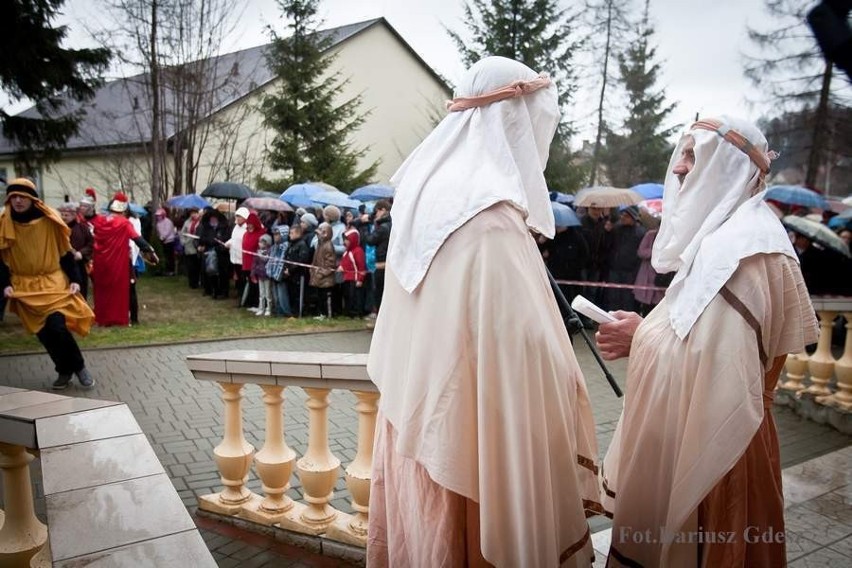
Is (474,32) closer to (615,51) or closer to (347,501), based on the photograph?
(615,51)

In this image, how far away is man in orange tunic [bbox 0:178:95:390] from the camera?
21.2 ft

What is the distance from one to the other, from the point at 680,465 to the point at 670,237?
3.61 feet

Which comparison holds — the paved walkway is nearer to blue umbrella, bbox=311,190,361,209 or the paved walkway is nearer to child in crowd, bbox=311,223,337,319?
child in crowd, bbox=311,223,337,319

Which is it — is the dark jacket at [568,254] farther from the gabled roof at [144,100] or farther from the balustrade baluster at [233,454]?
the gabled roof at [144,100]

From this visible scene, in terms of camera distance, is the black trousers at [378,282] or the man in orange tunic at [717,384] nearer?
the man in orange tunic at [717,384]

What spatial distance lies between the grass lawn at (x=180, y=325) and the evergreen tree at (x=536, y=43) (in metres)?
11.4

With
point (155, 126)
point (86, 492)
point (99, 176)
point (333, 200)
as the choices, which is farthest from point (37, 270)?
point (99, 176)

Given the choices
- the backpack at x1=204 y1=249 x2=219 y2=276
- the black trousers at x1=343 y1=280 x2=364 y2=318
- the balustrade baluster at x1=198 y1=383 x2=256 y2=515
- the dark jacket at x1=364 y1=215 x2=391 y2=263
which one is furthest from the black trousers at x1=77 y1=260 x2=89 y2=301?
the dark jacket at x1=364 y1=215 x2=391 y2=263

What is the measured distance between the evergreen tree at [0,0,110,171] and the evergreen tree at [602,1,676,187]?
21.1m

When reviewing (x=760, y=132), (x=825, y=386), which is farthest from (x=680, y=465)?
(x=825, y=386)

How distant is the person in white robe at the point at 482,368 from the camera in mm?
1847

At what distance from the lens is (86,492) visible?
1.96 m

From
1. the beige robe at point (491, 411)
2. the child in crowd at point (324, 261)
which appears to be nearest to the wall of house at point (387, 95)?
the child in crowd at point (324, 261)

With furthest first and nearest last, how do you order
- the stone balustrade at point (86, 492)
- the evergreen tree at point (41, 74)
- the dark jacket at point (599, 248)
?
1. the evergreen tree at point (41, 74)
2. the dark jacket at point (599, 248)
3. the stone balustrade at point (86, 492)
